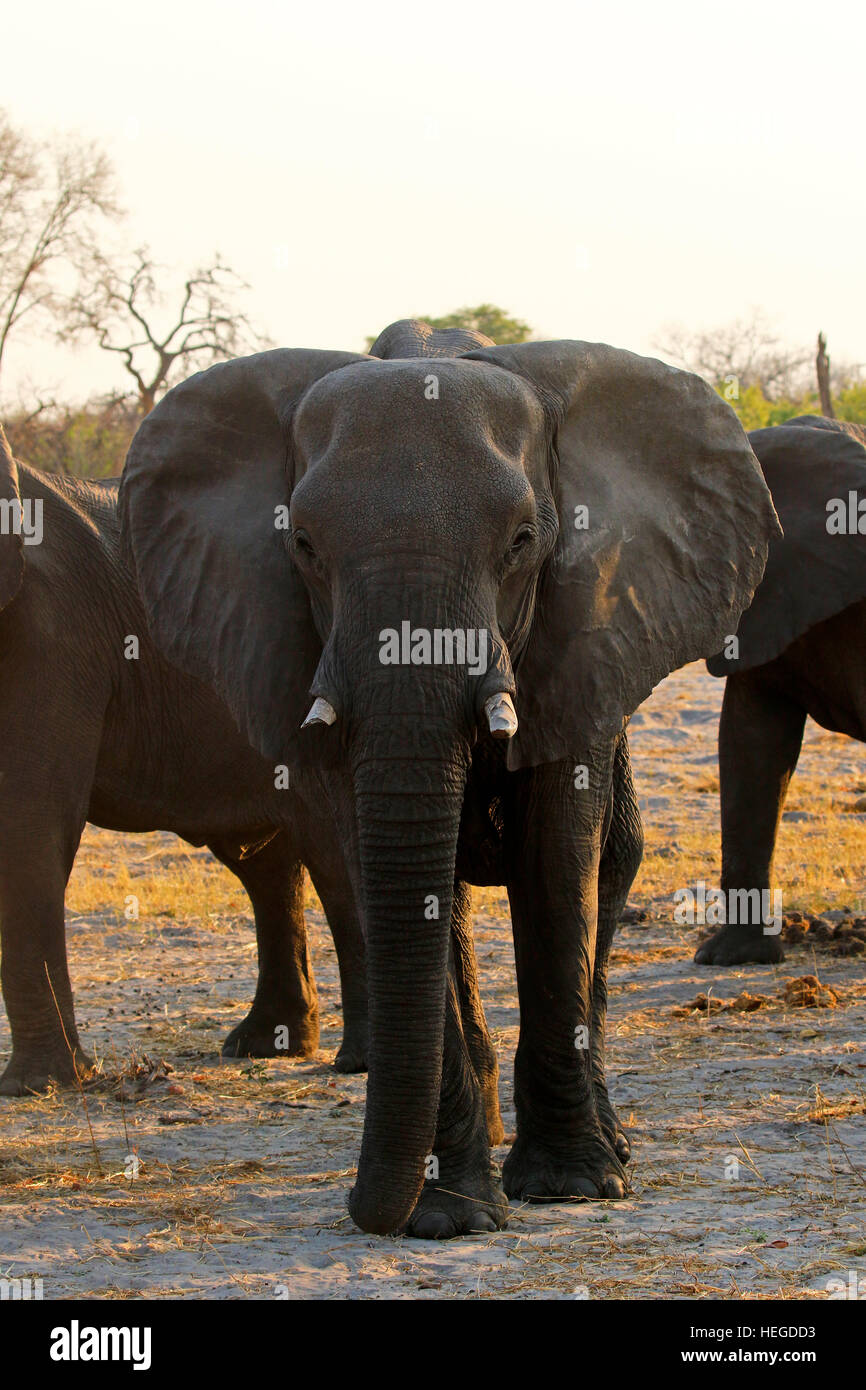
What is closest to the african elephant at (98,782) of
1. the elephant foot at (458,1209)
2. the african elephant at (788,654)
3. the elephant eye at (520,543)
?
the elephant foot at (458,1209)

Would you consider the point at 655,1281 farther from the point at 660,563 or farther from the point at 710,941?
the point at 710,941

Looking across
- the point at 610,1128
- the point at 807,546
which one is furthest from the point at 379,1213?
the point at 807,546

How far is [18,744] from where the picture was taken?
6602mm

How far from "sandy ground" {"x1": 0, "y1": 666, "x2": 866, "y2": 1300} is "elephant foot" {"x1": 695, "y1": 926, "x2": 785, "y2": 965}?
0.11 m

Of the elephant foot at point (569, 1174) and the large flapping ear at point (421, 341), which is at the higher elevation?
the large flapping ear at point (421, 341)

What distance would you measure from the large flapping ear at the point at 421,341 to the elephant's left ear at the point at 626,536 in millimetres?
204

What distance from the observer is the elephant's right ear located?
4.69 m

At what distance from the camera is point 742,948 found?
342 inches

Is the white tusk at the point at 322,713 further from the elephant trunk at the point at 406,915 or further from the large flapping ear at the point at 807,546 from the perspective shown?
the large flapping ear at the point at 807,546

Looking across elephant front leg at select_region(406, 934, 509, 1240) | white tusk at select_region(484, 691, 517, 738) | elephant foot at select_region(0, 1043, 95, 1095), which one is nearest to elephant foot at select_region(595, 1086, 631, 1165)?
elephant front leg at select_region(406, 934, 509, 1240)

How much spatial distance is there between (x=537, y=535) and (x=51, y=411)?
28.0 metres

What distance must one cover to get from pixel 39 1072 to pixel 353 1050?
3.76 ft

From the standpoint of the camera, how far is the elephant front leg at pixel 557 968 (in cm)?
467

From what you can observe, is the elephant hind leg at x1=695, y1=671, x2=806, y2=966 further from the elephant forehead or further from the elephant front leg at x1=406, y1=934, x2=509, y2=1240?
the elephant forehead
